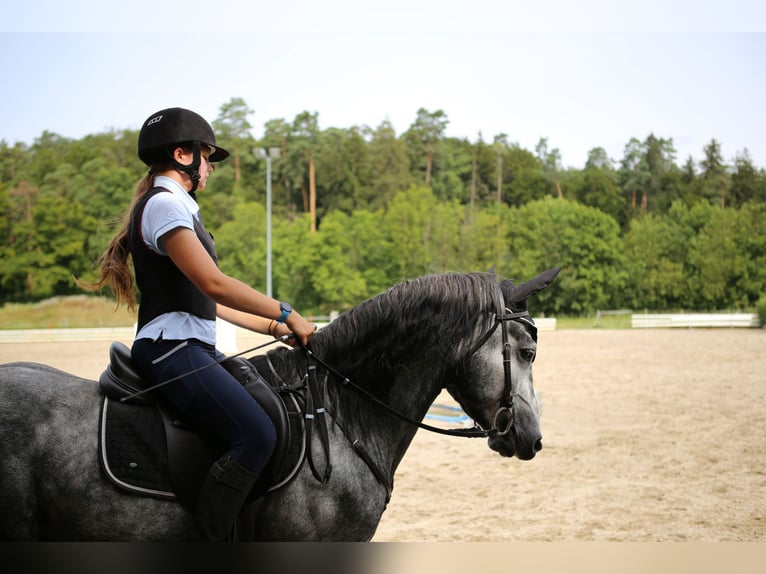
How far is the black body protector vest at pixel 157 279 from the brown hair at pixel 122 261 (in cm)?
7

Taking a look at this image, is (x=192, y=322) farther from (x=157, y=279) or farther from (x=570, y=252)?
(x=570, y=252)

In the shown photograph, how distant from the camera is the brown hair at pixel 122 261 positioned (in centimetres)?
198

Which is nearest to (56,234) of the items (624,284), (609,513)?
(624,284)

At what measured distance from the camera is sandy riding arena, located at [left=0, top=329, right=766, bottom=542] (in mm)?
4855

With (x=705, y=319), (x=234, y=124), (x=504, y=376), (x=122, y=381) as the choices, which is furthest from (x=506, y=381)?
(x=234, y=124)

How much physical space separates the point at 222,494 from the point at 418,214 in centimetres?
2570

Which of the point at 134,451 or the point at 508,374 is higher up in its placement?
the point at 508,374

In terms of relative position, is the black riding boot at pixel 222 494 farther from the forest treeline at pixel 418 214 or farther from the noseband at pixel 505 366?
the forest treeline at pixel 418 214

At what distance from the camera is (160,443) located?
1919 millimetres

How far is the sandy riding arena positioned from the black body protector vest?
313cm

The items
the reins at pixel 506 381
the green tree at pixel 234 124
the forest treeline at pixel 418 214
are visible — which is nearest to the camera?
the reins at pixel 506 381

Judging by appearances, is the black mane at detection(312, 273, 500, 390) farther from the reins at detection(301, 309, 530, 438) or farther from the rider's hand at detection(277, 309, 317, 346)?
the rider's hand at detection(277, 309, 317, 346)

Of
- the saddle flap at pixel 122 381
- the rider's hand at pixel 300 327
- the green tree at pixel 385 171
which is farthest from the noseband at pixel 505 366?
the green tree at pixel 385 171

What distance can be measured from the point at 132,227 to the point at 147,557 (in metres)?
0.89
